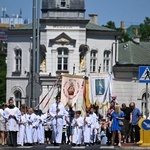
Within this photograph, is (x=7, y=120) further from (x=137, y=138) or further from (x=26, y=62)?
(x=26, y=62)

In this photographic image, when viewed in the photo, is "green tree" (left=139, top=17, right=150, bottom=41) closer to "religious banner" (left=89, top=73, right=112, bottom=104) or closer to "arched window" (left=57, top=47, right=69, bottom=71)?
"arched window" (left=57, top=47, right=69, bottom=71)

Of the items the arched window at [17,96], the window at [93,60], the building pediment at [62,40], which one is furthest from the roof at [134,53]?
the arched window at [17,96]

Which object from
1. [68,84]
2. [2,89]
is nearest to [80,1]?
[2,89]

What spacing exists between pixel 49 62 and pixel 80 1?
534 cm

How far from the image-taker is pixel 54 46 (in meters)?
98.5

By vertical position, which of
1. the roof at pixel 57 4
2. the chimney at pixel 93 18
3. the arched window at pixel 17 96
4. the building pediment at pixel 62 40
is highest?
the chimney at pixel 93 18

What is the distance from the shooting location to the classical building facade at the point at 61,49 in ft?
322

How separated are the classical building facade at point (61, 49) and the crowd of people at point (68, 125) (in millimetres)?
44882

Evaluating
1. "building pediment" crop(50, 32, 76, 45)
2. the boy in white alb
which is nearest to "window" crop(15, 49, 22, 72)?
"building pediment" crop(50, 32, 76, 45)

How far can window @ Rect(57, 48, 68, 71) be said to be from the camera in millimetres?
98875

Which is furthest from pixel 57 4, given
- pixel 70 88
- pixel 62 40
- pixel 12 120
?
pixel 12 120

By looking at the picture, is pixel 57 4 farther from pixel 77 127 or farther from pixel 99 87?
pixel 77 127

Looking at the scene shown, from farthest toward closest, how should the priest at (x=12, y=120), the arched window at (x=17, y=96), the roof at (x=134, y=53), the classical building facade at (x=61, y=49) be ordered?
the roof at (x=134, y=53)
the arched window at (x=17, y=96)
the classical building facade at (x=61, y=49)
the priest at (x=12, y=120)

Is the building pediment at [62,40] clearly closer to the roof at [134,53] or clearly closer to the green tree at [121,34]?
the roof at [134,53]
